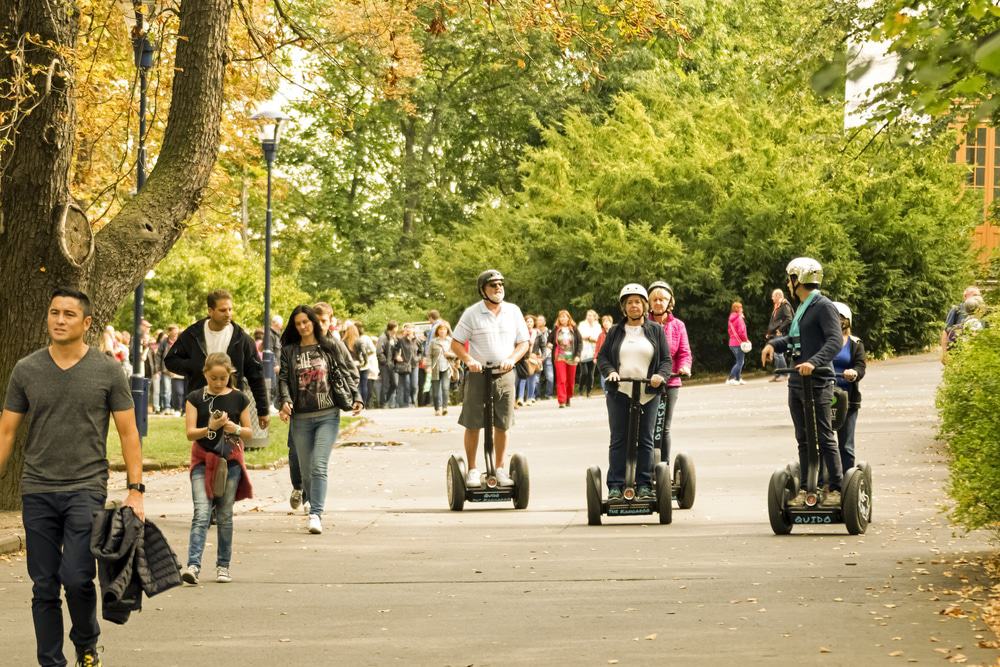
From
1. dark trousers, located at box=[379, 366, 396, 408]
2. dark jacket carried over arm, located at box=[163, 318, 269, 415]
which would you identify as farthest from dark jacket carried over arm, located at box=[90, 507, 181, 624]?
dark trousers, located at box=[379, 366, 396, 408]

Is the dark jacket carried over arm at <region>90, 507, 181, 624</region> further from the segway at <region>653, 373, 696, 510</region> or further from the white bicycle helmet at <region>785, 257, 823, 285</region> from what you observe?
the segway at <region>653, 373, 696, 510</region>

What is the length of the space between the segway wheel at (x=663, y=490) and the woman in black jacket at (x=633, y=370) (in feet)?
0.22

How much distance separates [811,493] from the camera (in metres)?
12.2

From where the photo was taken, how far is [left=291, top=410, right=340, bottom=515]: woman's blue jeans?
13172 mm

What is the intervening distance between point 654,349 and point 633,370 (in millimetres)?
236

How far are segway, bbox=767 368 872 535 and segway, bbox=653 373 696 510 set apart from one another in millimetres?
1873

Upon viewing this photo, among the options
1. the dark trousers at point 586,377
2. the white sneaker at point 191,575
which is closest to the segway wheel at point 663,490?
the white sneaker at point 191,575

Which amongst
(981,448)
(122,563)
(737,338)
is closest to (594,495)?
(981,448)

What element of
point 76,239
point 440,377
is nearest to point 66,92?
point 76,239

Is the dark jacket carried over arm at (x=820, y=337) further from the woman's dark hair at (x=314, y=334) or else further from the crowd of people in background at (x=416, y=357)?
the crowd of people in background at (x=416, y=357)

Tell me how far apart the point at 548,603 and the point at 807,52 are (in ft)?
38.5

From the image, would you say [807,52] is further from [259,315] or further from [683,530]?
[259,315]

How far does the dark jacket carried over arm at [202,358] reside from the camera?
42.0 ft

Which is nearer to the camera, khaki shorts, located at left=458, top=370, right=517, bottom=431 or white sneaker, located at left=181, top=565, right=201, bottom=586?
white sneaker, located at left=181, top=565, right=201, bottom=586
